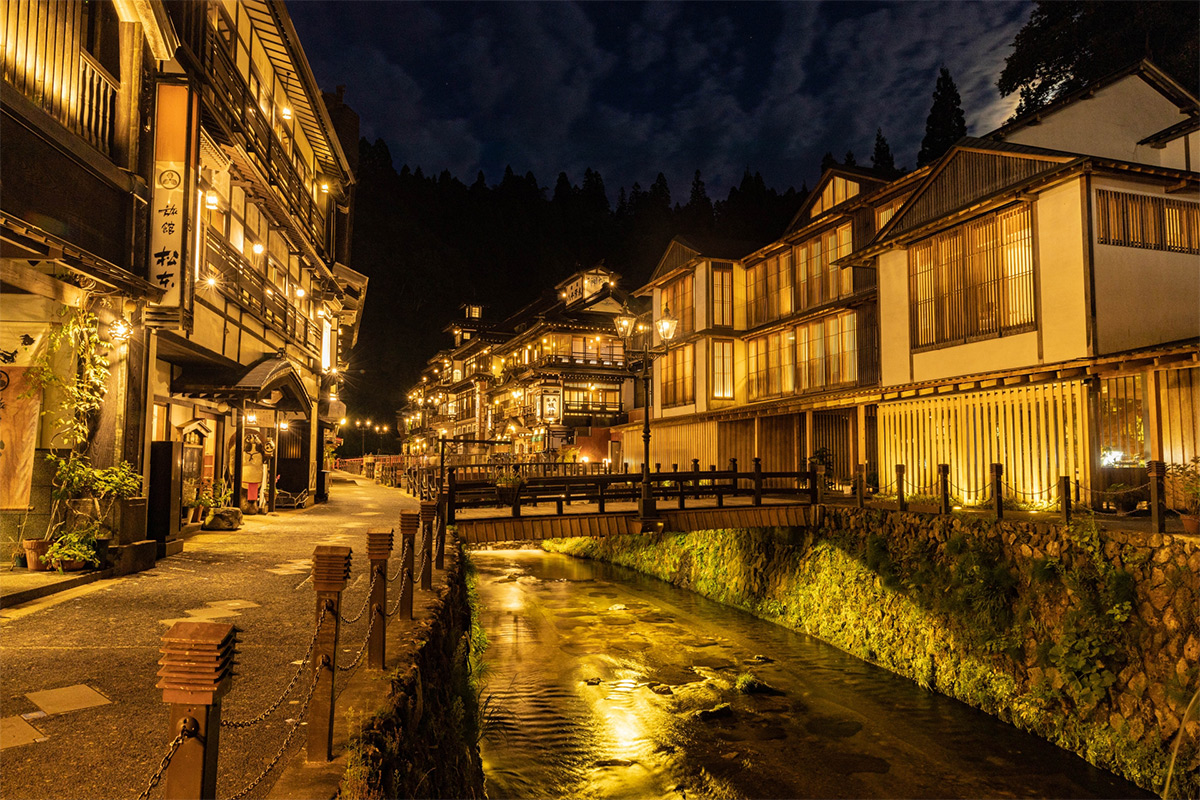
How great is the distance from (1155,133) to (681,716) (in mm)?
19579

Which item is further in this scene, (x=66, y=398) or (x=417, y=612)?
(x=66, y=398)

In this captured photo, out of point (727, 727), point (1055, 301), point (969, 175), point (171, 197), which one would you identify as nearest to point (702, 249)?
point (969, 175)

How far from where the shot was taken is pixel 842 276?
24.5 meters

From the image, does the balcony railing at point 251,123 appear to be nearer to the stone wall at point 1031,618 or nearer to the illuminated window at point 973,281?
the stone wall at point 1031,618

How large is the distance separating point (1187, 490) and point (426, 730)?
12148mm

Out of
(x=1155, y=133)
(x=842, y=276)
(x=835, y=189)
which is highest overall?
(x=835, y=189)

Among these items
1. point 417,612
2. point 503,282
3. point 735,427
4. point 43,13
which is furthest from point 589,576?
point 503,282

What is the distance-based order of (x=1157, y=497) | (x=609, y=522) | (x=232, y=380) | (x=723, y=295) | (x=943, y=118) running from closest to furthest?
(x=1157, y=497) → (x=609, y=522) → (x=232, y=380) → (x=723, y=295) → (x=943, y=118)

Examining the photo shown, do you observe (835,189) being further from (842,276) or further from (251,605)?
(251,605)

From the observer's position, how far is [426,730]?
6074mm

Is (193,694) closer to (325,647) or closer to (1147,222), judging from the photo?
(325,647)

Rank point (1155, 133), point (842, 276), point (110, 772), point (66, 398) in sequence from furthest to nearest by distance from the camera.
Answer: point (842, 276)
point (1155, 133)
point (66, 398)
point (110, 772)

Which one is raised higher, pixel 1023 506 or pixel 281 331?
pixel 281 331

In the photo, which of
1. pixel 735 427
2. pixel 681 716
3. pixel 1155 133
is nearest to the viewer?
pixel 681 716
